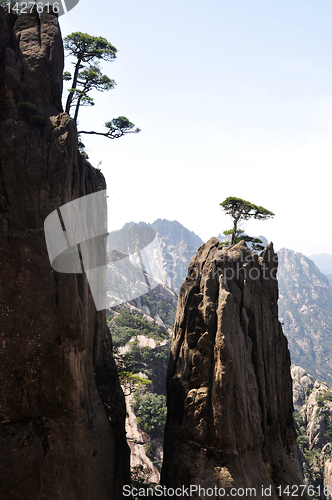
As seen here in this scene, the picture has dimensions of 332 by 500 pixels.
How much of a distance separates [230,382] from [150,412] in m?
33.0

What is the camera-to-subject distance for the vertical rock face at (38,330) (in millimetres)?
15047

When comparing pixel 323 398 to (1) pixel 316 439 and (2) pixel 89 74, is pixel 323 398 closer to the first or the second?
(1) pixel 316 439

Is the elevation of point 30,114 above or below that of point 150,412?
above

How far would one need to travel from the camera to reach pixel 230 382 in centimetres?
1875

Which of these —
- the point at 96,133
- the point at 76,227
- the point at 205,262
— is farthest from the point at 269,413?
the point at 96,133

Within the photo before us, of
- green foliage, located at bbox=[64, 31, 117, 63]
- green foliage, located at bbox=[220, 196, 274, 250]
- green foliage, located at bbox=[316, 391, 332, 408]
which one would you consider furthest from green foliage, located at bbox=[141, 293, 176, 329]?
green foliage, located at bbox=[64, 31, 117, 63]

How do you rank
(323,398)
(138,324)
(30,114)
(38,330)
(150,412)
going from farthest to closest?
(138,324)
(323,398)
(150,412)
(30,114)
(38,330)

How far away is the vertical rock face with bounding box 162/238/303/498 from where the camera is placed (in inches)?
711

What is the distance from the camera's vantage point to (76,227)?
18109 millimetres

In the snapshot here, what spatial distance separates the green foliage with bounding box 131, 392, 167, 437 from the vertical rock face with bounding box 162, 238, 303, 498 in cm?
2795

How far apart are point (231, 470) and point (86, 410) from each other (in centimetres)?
771

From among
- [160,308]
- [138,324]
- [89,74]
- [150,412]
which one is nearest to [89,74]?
[89,74]

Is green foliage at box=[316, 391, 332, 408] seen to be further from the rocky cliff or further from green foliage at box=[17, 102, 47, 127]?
green foliage at box=[17, 102, 47, 127]

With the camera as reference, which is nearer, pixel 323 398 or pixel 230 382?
pixel 230 382
